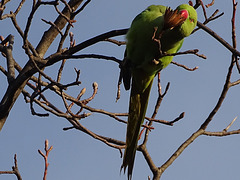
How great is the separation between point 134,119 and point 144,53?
2.53 ft

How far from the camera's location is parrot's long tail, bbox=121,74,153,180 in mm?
3701

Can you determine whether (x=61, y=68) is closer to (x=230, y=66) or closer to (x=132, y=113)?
(x=132, y=113)

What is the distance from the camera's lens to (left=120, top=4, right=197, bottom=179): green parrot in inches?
127

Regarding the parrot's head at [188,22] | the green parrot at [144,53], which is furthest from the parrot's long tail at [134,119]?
the parrot's head at [188,22]

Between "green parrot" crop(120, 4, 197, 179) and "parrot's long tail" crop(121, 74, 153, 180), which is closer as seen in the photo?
"green parrot" crop(120, 4, 197, 179)

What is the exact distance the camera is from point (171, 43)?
3271 mm

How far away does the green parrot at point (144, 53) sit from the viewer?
322 cm

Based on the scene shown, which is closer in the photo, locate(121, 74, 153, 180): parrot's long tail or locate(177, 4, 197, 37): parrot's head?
locate(177, 4, 197, 37): parrot's head

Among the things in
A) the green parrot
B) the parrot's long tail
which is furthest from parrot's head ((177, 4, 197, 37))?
the parrot's long tail

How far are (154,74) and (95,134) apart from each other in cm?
79

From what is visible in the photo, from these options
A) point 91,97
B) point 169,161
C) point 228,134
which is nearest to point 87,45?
point 91,97

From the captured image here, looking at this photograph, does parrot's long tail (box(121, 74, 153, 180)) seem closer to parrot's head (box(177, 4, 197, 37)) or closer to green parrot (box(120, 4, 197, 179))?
green parrot (box(120, 4, 197, 179))

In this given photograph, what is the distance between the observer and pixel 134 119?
3.91 metres

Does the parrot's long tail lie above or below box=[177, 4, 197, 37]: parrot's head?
below
